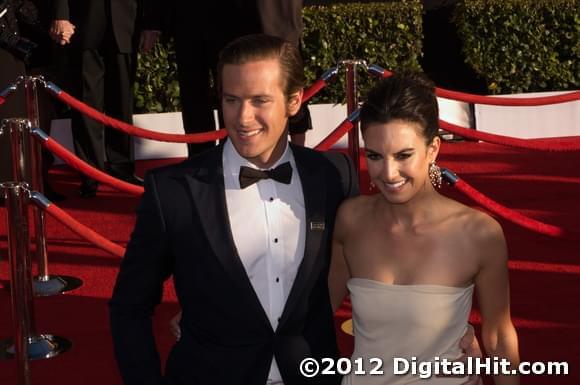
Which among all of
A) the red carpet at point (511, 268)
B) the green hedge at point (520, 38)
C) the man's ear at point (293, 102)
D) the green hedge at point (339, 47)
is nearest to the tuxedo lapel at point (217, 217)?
the man's ear at point (293, 102)

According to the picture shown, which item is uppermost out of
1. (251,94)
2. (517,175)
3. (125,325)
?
(251,94)

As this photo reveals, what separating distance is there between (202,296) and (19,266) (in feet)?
5.95

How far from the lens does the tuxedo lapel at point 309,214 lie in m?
2.98

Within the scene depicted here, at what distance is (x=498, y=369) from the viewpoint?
308 cm

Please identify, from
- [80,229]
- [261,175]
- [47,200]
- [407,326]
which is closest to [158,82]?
[80,229]

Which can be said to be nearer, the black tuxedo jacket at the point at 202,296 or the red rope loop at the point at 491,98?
the black tuxedo jacket at the point at 202,296

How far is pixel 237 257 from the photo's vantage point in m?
2.97

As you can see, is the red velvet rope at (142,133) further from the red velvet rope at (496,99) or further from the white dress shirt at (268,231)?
the white dress shirt at (268,231)

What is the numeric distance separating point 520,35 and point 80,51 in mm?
4131

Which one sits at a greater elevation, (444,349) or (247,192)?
(247,192)

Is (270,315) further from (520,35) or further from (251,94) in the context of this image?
(520,35)

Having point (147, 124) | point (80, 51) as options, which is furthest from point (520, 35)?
point (80, 51)

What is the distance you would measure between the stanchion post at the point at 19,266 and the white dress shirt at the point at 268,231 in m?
1.67

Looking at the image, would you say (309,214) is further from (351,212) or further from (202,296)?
(202,296)
